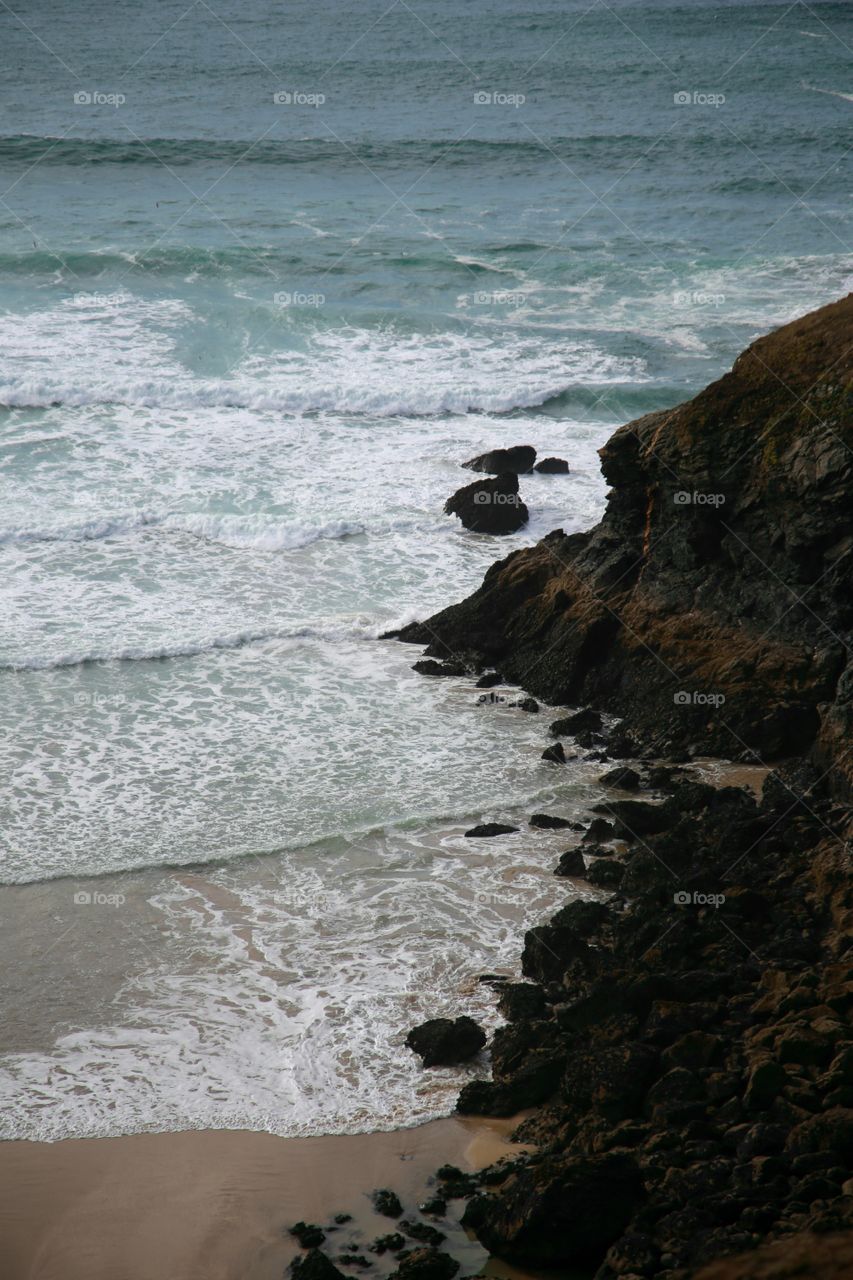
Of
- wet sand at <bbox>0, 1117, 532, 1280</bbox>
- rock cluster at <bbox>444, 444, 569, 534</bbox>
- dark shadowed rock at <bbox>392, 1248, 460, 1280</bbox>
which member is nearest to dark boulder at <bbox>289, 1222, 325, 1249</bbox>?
wet sand at <bbox>0, 1117, 532, 1280</bbox>

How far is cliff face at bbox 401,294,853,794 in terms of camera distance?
13.8 m

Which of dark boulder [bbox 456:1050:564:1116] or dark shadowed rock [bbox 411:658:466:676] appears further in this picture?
dark shadowed rock [bbox 411:658:466:676]

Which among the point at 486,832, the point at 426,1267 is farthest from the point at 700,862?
the point at 426,1267

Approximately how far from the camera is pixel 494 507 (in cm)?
2088

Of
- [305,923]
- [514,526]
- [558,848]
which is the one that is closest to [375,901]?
[305,923]

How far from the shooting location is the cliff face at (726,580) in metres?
13.8

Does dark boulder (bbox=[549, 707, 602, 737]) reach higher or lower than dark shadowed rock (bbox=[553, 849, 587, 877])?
higher

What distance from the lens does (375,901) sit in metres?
11.9

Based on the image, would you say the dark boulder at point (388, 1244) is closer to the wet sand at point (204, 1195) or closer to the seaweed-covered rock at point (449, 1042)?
the wet sand at point (204, 1195)

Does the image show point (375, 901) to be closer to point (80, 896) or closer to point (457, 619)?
point (80, 896)

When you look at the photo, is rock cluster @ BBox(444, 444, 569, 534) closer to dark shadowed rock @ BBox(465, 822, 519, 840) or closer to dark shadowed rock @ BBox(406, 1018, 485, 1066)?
dark shadowed rock @ BBox(465, 822, 519, 840)

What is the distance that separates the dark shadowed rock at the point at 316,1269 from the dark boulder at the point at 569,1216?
921 mm

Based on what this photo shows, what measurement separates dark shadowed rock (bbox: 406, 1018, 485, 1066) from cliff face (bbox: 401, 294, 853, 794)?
15.0 ft

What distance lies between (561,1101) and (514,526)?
12.7 metres
